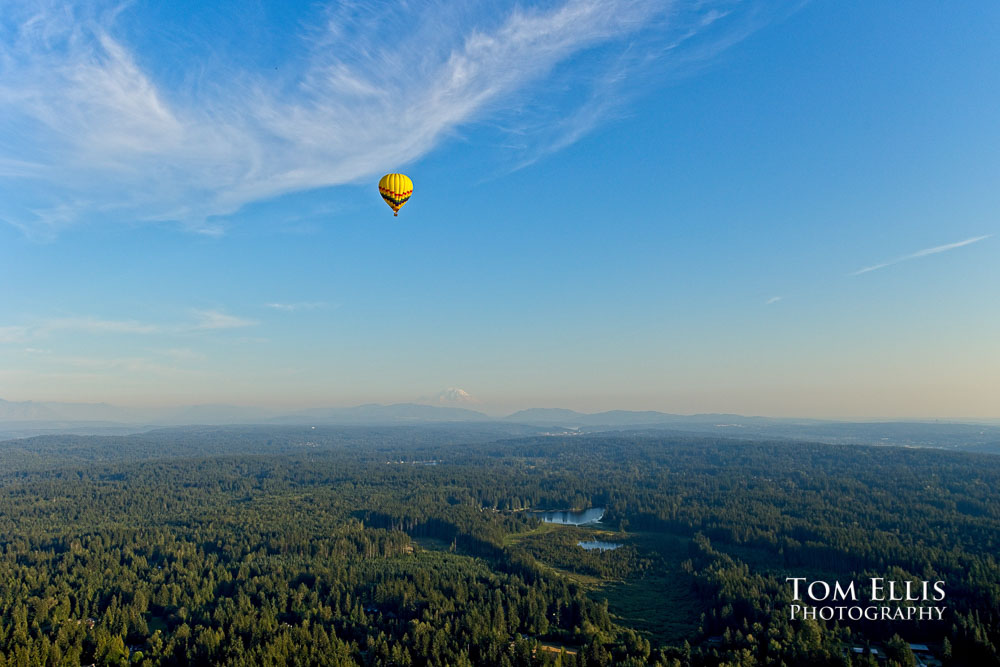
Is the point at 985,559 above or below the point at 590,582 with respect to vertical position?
above

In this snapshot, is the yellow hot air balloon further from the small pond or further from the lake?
the lake

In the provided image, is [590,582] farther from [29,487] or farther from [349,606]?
[29,487]

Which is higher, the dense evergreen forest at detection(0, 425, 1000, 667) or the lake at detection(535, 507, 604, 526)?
the dense evergreen forest at detection(0, 425, 1000, 667)

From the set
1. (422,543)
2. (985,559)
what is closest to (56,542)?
(422,543)

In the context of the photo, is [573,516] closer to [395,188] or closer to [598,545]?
[598,545]

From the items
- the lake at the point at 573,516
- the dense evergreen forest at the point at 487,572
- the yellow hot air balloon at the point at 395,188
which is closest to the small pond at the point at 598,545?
the dense evergreen forest at the point at 487,572

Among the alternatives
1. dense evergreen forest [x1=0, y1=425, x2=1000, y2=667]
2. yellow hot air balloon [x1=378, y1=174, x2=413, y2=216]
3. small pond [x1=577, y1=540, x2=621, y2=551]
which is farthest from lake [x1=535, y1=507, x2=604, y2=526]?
yellow hot air balloon [x1=378, y1=174, x2=413, y2=216]
